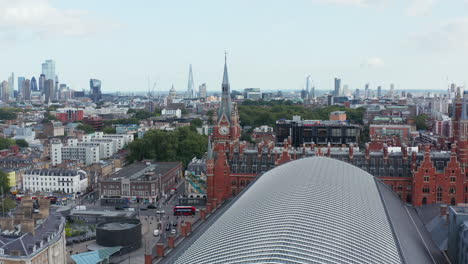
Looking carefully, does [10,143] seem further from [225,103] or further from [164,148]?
[225,103]

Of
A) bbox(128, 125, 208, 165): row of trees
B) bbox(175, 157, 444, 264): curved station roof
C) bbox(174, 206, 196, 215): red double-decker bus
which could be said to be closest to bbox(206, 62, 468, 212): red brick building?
bbox(174, 206, 196, 215): red double-decker bus

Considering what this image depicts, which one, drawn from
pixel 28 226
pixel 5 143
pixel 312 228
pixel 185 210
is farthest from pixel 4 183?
pixel 312 228

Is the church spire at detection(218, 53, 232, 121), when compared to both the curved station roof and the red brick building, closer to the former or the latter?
the red brick building

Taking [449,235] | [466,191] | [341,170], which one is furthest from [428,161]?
[449,235]

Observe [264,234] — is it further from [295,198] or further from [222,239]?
[295,198]

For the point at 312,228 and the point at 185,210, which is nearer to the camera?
the point at 312,228

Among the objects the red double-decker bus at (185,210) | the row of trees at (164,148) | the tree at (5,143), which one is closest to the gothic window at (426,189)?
the red double-decker bus at (185,210)
